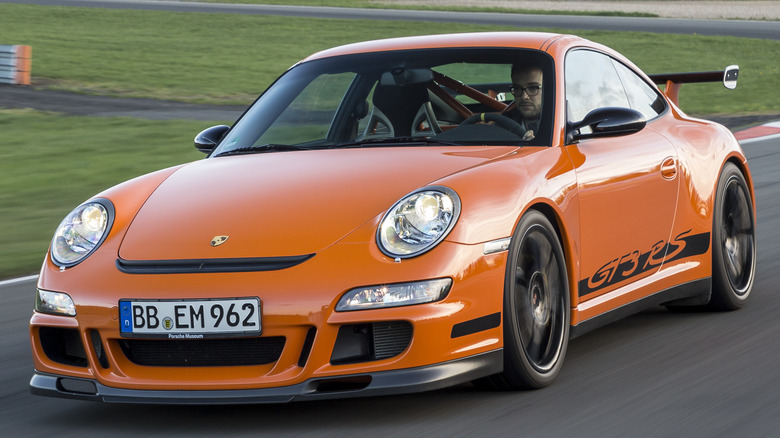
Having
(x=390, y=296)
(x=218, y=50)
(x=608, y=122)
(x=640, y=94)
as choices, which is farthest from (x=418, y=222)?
(x=218, y=50)

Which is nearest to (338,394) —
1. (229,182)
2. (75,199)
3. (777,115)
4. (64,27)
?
(229,182)

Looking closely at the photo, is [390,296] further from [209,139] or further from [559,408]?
[209,139]

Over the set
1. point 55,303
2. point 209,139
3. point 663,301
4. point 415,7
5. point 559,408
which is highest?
point 209,139

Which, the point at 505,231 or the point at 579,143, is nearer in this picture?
the point at 505,231

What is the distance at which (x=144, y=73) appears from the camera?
2534 centimetres

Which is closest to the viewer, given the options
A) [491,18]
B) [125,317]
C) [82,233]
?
[125,317]

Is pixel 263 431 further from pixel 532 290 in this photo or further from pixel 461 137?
pixel 461 137

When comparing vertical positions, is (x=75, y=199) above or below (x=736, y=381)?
below

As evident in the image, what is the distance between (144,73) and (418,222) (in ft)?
71.9

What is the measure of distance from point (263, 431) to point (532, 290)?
112 centimetres

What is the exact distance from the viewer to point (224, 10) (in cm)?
4284

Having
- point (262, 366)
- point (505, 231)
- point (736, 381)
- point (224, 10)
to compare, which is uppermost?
point (505, 231)

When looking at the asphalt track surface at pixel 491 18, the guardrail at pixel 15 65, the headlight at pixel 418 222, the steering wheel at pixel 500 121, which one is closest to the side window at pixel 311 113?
the steering wheel at pixel 500 121

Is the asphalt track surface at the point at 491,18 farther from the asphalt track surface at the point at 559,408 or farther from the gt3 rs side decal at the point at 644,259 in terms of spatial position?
the asphalt track surface at the point at 559,408
